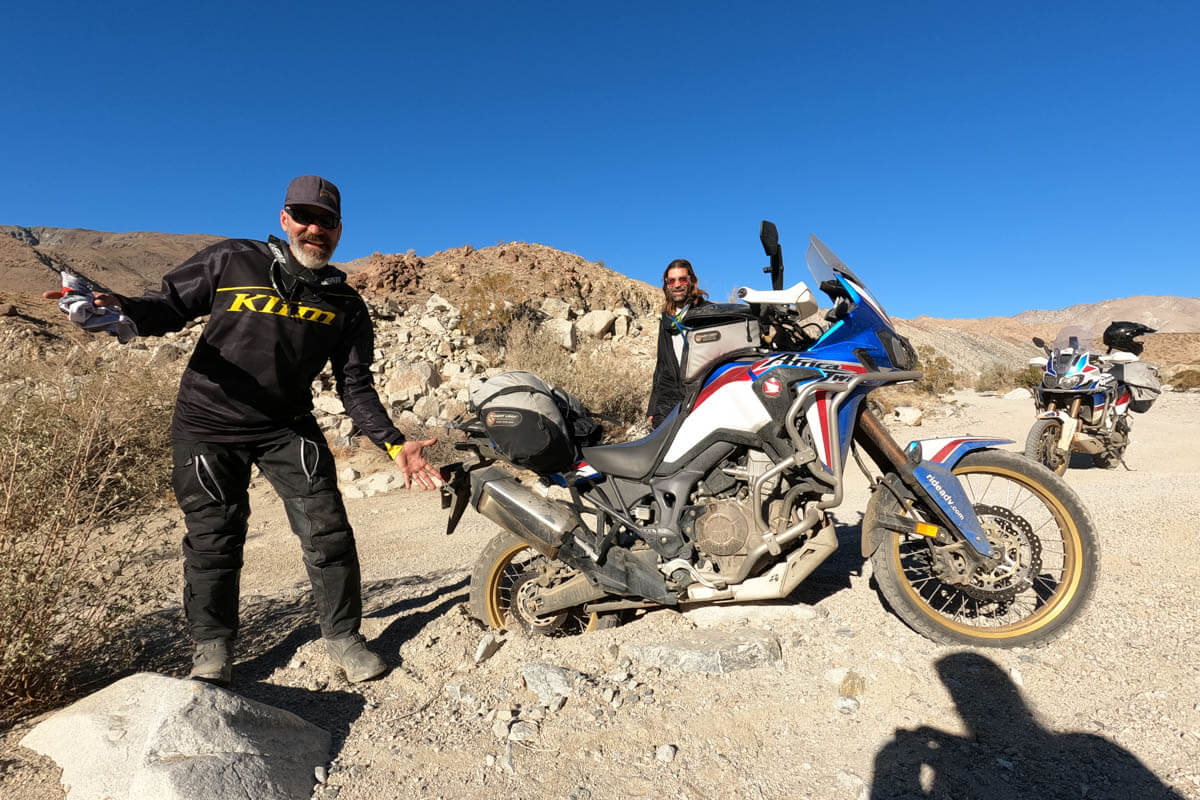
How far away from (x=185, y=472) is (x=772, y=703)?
8.28 ft

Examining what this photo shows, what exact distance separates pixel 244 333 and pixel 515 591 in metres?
1.69

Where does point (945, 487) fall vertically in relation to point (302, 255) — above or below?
below

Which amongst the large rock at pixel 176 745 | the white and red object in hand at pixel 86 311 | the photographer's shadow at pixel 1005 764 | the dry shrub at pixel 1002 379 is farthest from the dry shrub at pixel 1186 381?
the white and red object in hand at pixel 86 311

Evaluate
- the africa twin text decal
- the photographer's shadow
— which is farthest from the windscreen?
the photographer's shadow

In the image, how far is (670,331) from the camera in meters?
4.74

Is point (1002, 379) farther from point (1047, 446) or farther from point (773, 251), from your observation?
point (773, 251)

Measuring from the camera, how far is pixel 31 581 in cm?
236

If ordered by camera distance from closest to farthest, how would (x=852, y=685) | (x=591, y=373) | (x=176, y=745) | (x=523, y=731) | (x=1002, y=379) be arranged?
(x=176, y=745) → (x=523, y=731) → (x=852, y=685) → (x=591, y=373) → (x=1002, y=379)

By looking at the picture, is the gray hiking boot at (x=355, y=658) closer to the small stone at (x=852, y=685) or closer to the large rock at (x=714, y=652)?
the large rock at (x=714, y=652)

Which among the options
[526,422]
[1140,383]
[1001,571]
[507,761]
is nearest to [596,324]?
[1140,383]

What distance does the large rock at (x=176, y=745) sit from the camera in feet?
5.77

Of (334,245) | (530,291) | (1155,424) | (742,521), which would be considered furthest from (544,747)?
(530,291)

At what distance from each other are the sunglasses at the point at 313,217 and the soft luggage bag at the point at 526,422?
0.96m

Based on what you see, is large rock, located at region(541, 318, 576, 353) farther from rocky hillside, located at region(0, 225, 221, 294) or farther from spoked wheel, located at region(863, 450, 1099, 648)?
spoked wheel, located at region(863, 450, 1099, 648)
